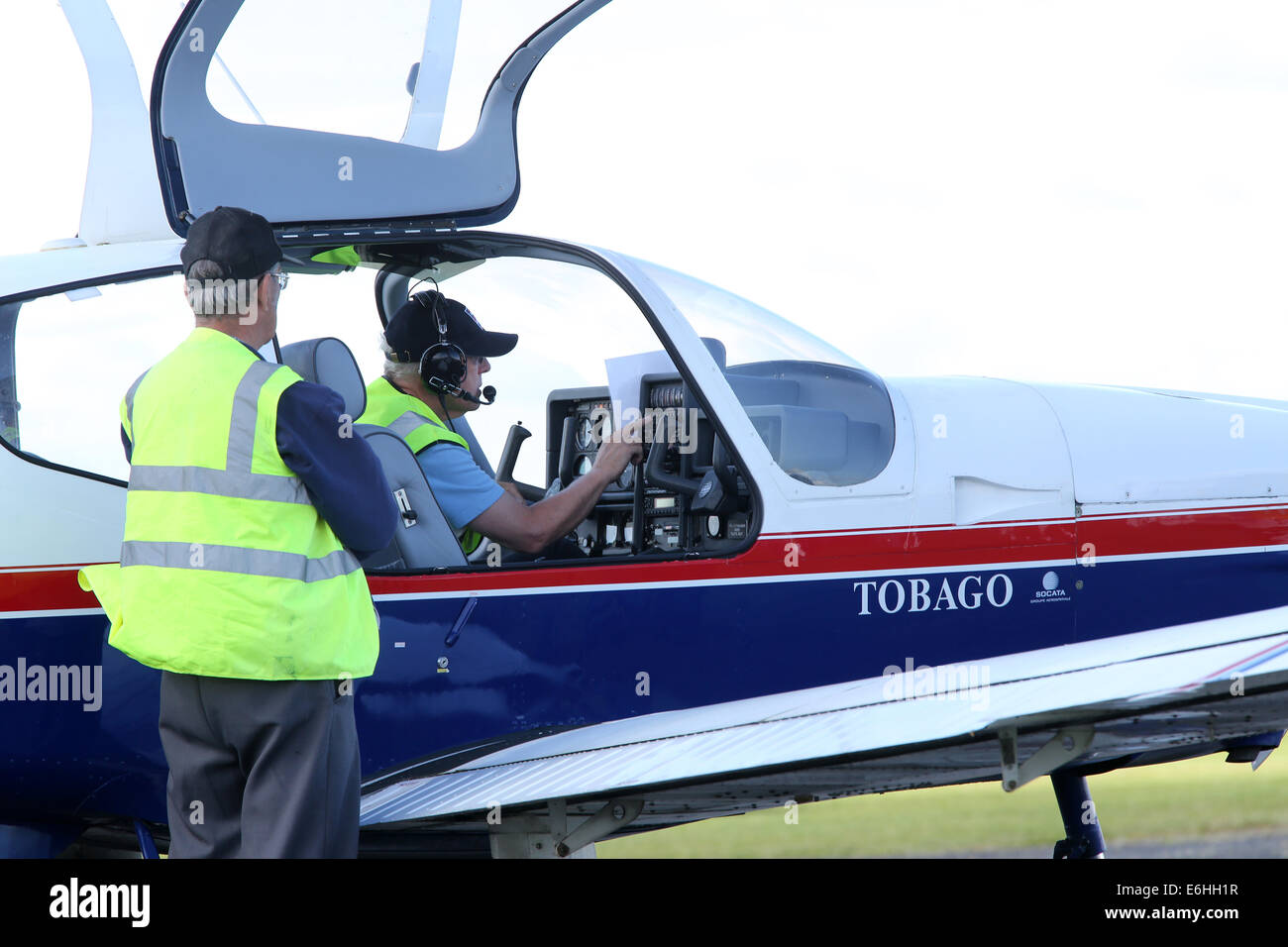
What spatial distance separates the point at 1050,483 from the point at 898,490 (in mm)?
570

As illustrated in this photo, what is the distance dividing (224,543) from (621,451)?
1710mm

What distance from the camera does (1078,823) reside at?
4.59m

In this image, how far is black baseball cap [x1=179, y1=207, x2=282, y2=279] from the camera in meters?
2.84

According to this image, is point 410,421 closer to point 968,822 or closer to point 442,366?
point 442,366

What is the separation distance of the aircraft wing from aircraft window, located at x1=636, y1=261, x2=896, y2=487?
30.3 inches

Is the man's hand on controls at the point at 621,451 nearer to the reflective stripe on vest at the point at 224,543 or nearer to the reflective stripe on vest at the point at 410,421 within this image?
the reflective stripe on vest at the point at 410,421

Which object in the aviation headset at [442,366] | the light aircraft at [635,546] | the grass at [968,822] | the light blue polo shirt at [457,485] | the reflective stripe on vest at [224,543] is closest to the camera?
the reflective stripe on vest at [224,543]

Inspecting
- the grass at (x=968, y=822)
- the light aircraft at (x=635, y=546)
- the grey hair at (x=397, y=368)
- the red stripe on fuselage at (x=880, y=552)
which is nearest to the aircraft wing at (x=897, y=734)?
the light aircraft at (x=635, y=546)

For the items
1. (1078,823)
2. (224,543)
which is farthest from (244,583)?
(1078,823)

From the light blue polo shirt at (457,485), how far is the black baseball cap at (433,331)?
42 cm

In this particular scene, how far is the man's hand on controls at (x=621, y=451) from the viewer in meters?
4.14

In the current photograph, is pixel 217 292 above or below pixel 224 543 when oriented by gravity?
above

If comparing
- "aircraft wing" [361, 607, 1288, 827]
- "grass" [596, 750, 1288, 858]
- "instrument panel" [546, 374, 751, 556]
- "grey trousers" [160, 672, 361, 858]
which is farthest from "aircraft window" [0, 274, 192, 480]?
"grass" [596, 750, 1288, 858]

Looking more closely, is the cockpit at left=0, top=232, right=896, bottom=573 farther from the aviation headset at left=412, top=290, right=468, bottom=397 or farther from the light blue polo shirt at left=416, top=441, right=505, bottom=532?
the aviation headset at left=412, top=290, right=468, bottom=397
